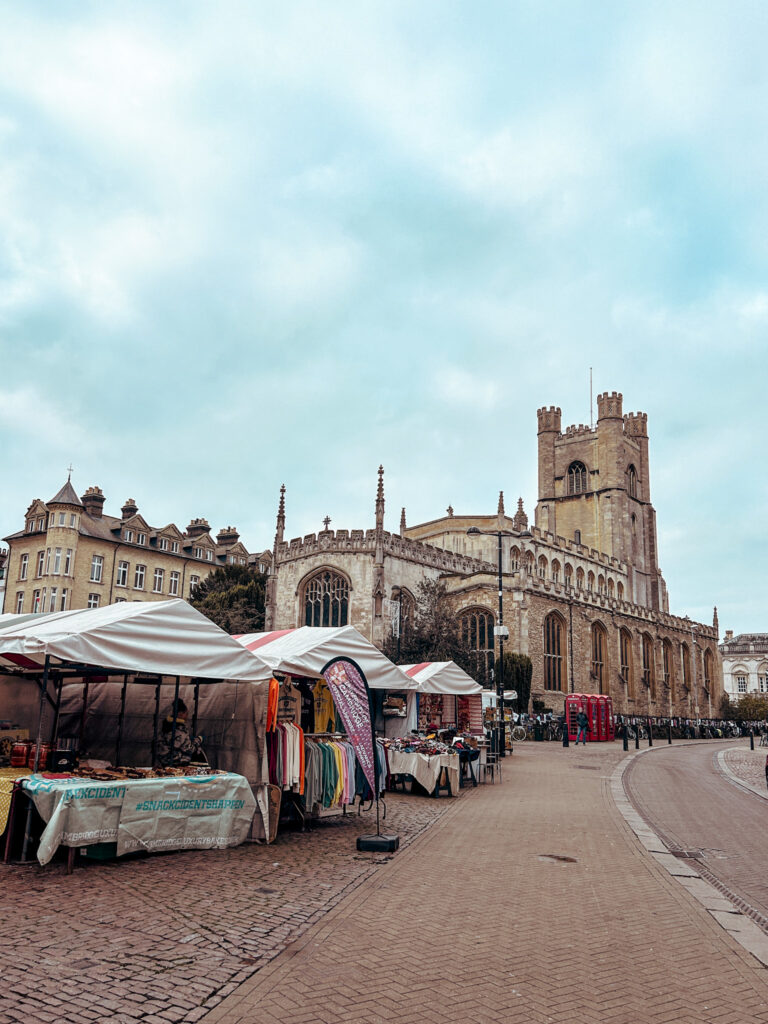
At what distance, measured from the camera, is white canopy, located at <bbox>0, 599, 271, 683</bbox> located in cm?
827

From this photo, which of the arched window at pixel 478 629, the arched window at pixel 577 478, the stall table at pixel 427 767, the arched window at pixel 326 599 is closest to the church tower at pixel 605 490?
the arched window at pixel 577 478

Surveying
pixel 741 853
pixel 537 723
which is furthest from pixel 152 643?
pixel 537 723

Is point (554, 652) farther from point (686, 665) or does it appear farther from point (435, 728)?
point (435, 728)

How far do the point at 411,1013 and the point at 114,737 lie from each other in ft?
30.7

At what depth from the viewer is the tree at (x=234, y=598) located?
4406 centimetres

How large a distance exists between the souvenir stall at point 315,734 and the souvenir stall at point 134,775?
0.56 m

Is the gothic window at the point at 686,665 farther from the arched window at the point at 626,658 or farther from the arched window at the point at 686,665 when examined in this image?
the arched window at the point at 626,658

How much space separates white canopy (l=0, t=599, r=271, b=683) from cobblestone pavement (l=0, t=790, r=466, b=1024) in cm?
204

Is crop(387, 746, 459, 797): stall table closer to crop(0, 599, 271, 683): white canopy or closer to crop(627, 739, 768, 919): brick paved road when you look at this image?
crop(627, 739, 768, 919): brick paved road

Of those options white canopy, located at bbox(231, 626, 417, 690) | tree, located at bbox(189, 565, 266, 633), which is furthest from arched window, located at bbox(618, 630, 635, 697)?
white canopy, located at bbox(231, 626, 417, 690)

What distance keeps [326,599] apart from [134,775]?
3585cm

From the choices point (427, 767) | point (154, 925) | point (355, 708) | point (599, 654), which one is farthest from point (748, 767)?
point (599, 654)

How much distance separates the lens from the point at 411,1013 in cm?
436

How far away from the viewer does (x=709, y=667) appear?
221 feet
